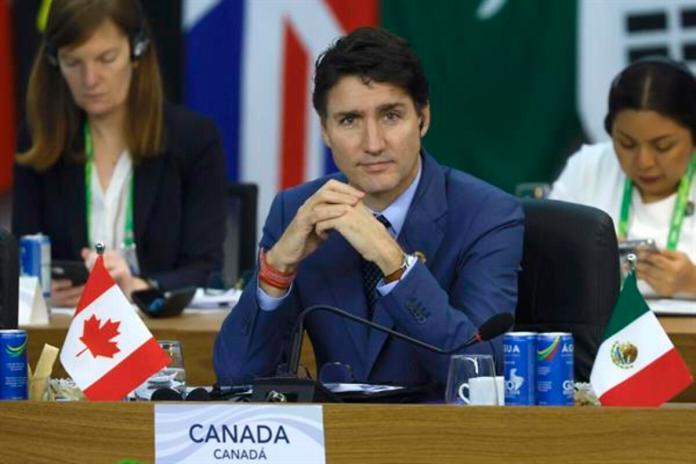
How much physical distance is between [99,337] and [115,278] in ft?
6.04

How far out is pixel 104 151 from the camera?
17.4 ft

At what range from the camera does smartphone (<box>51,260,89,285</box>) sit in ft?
16.1

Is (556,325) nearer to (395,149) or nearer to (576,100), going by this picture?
(395,149)

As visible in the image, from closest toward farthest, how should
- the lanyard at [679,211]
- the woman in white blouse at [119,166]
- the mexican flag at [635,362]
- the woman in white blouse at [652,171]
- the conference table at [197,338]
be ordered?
the mexican flag at [635,362] → the conference table at [197,338] → the woman in white blouse at [652,171] → the lanyard at [679,211] → the woman in white blouse at [119,166]

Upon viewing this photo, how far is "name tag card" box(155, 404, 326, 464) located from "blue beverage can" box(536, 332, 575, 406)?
1.29 feet

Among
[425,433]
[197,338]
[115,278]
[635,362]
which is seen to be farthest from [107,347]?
[115,278]

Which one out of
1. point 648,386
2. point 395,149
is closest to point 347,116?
point 395,149

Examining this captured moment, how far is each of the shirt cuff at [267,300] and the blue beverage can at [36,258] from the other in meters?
1.46

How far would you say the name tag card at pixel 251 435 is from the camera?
2676mm

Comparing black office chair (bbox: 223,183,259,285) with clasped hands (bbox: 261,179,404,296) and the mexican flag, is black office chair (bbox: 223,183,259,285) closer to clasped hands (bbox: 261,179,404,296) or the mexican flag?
clasped hands (bbox: 261,179,404,296)

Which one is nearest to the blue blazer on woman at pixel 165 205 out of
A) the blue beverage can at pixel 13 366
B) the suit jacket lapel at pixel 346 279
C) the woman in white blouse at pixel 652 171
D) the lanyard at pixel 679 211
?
the woman in white blouse at pixel 652 171

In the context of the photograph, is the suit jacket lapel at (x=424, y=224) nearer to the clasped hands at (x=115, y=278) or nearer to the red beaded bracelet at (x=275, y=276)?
the red beaded bracelet at (x=275, y=276)

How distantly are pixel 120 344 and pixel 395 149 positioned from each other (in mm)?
808

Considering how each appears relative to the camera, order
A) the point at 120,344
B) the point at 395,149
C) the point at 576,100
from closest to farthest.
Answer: the point at 120,344 < the point at 395,149 < the point at 576,100
